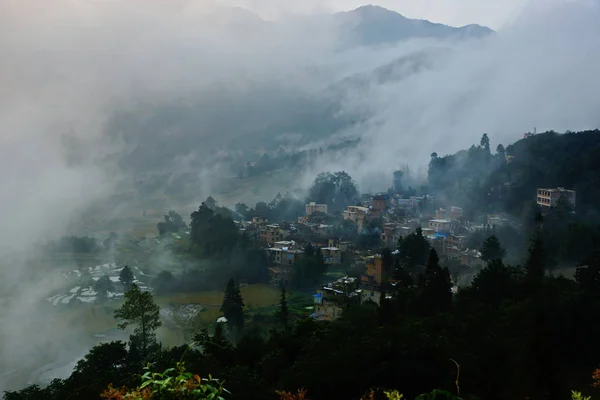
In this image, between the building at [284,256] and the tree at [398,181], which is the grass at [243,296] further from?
the tree at [398,181]

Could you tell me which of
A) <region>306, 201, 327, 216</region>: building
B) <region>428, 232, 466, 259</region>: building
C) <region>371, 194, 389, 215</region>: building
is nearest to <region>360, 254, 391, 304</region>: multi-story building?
<region>428, 232, 466, 259</region>: building

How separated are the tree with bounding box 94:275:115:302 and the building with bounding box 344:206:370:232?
11.3 metres

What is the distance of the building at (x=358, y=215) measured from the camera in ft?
80.9

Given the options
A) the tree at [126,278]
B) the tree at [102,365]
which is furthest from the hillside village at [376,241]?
the tree at [102,365]

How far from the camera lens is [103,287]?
61.3ft

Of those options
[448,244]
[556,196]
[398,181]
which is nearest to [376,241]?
[448,244]

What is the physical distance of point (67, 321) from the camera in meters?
16.7

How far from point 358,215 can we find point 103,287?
12469mm

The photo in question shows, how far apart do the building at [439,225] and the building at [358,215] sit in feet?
11.5

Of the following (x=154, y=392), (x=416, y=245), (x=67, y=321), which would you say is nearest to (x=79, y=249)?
(x=67, y=321)

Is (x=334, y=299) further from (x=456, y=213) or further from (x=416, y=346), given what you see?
(x=456, y=213)

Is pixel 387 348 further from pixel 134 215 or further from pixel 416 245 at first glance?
pixel 134 215

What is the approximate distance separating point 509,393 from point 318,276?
1401 centimetres

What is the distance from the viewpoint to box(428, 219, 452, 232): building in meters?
21.0
